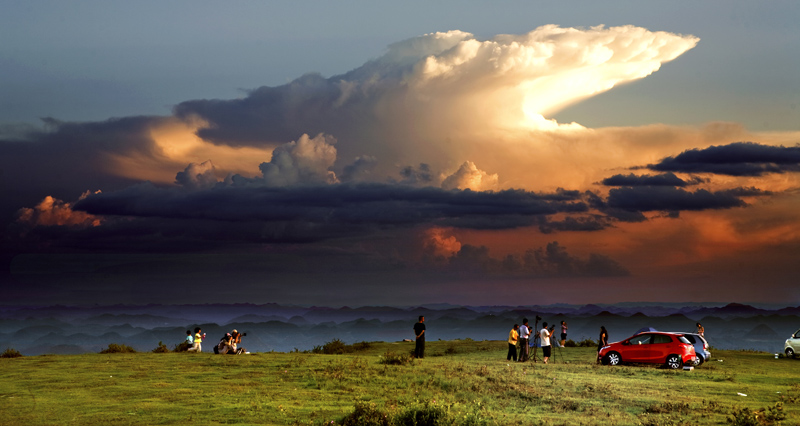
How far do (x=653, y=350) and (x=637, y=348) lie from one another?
853 millimetres

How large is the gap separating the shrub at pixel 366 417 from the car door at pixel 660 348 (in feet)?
75.9

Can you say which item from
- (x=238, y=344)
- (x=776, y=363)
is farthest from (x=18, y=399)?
(x=776, y=363)

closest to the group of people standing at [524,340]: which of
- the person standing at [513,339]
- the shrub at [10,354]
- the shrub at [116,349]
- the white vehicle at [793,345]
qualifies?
the person standing at [513,339]

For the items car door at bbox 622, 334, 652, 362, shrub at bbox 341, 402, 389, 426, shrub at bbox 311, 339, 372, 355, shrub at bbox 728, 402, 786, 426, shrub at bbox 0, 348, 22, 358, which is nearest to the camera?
shrub at bbox 341, 402, 389, 426

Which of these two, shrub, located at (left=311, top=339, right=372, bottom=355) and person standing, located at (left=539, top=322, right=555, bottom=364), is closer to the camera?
person standing, located at (left=539, top=322, right=555, bottom=364)

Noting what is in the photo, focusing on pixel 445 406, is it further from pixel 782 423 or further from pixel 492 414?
pixel 782 423

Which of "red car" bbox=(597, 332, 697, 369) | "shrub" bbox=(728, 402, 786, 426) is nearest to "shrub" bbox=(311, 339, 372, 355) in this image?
"red car" bbox=(597, 332, 697, 369)

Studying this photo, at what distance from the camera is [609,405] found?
75.8 ft

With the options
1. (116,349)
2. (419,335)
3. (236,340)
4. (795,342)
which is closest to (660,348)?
(419,335)

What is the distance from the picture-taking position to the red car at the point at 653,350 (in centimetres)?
3678

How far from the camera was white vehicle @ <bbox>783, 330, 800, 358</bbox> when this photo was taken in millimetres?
48481

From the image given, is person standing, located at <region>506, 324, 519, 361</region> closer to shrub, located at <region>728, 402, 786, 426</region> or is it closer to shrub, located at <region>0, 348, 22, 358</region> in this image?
shrub, located at <region>728, 402, 786, 426</region>

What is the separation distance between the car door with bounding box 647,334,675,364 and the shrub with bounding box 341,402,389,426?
2312 centimetres

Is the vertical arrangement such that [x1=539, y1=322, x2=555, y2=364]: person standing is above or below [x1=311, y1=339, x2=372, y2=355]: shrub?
above
